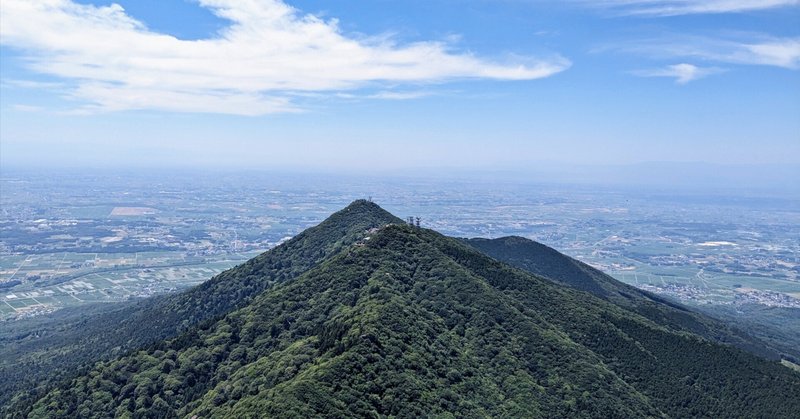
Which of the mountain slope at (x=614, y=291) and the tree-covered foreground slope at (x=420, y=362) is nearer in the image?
the tree-covered foreground slope at (x=420, y=362)

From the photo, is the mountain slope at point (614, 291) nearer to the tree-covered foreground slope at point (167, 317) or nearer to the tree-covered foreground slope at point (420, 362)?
the tree-covered foreground slope at point (420, 362)

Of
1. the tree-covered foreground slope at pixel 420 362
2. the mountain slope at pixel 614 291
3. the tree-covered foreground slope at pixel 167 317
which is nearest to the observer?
the tree-covered foreground slope at pixel 420 362

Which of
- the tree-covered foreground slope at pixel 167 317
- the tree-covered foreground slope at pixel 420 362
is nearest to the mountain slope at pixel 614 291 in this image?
the tree-covered foreground slope at pixel 420 362

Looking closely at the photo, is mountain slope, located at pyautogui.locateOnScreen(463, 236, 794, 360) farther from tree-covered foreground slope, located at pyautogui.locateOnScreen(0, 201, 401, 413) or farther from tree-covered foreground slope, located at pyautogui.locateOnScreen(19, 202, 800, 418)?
tree-covered foreground slope, located at pyautogui.locateOnScreen(0, 201, 401, 413)

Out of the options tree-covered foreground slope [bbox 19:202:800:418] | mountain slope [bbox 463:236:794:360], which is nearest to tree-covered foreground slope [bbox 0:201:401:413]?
tree-covered foreground slope [bbox 19:202:800:418]

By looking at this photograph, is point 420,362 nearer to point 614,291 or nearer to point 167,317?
point 167,317

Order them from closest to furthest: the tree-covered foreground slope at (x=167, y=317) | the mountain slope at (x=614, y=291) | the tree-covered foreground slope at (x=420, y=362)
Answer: the tree-covered foreground slope at (x=420, y=362) < the tree-covered foreground slope at (x=167, y=317) < the mountain slope at (x=614, y=291)
